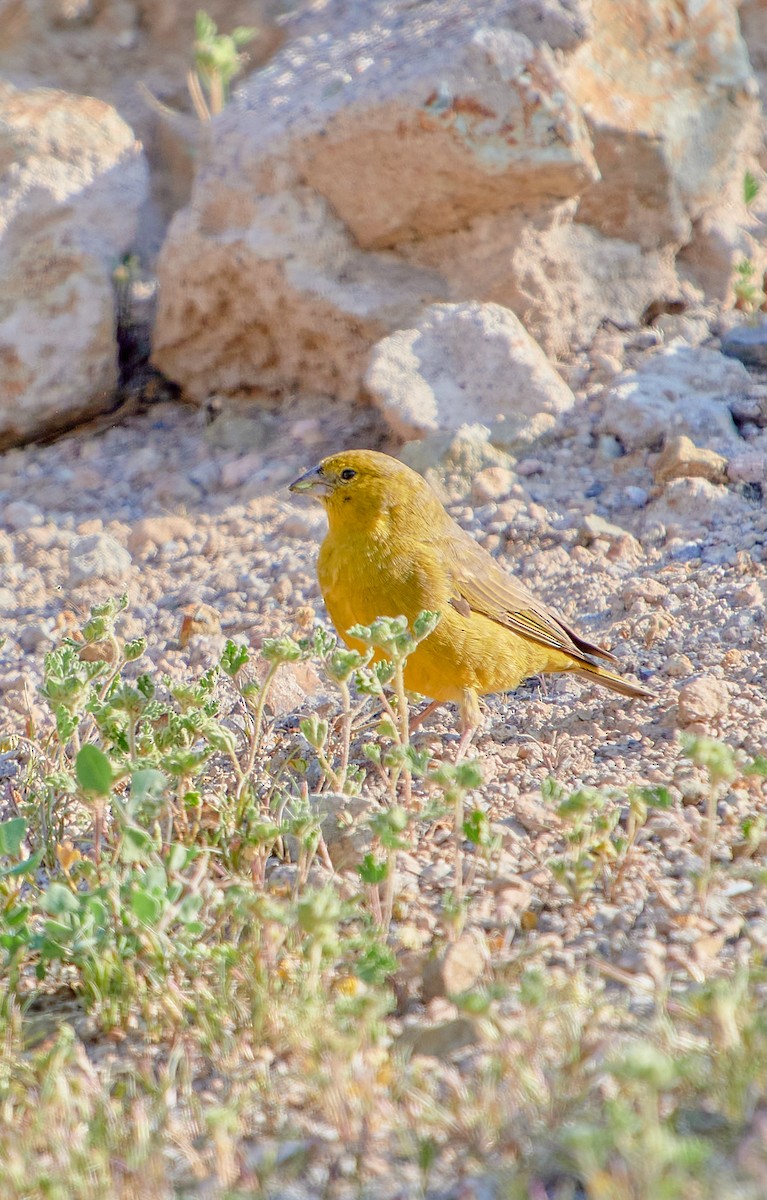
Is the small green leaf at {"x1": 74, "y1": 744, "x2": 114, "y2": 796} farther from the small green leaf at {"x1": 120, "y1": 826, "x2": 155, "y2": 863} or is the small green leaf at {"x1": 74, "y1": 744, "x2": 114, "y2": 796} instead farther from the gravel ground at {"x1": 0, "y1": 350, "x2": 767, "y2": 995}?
the gravel ground at {"x1": 0, "y1": 350, "x2": 767, "y2": 995}

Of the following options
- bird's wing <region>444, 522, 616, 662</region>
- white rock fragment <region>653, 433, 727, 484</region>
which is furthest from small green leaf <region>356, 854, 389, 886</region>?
white rock fragment <region>653, 433, 727, 484</region>

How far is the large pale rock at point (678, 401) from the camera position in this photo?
6211 millimetres

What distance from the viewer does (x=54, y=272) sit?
7.15 meters

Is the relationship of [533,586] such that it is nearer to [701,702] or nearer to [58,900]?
[701,702]

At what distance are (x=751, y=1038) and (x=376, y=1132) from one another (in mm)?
738

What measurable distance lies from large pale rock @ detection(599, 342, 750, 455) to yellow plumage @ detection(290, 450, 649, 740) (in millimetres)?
1472

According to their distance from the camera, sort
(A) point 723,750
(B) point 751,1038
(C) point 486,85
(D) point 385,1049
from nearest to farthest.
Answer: (B) point 751,1038, (D) point 385,1049, (A) point 723,750, (C) point 486,85

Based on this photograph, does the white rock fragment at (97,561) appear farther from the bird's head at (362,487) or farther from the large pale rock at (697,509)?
the large pale rock at (697,509)

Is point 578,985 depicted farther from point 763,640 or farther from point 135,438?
point 135,438

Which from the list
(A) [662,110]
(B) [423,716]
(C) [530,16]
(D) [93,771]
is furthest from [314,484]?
(A) [662,110]

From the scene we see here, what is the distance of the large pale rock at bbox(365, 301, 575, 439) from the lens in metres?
6.47

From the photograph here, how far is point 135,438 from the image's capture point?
7.28 m

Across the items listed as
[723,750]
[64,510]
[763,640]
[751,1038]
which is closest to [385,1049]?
[751,1038]

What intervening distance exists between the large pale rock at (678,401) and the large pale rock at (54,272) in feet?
9.86
